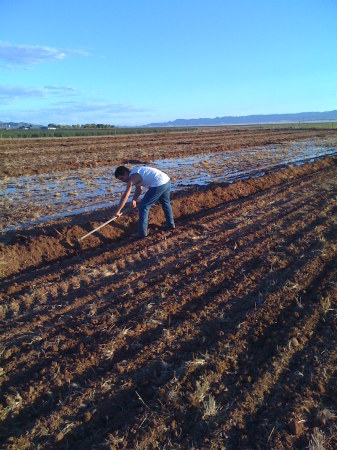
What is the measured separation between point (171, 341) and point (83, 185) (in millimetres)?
10318

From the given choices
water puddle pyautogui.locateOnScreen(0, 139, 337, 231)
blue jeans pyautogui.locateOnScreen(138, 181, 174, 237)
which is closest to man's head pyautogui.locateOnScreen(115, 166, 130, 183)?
blue jeans pyautogui.locateOnScreen(138, 181, 174, 237)

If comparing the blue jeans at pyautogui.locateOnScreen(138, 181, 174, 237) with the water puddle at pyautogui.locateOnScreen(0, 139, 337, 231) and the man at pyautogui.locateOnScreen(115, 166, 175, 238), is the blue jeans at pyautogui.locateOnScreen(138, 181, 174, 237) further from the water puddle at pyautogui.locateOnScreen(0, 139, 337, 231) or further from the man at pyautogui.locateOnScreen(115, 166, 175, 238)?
the water puddle at pyautogui.locateOnScreen(0, 139, 337, 231)

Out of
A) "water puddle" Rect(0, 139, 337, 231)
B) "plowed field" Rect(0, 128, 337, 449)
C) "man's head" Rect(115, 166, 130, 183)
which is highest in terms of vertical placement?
"man's head" Rect(115, 166, 130, 183)

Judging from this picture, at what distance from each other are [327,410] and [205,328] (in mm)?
1525

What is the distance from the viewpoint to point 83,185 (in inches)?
517

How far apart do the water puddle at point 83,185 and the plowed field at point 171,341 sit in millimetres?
2372

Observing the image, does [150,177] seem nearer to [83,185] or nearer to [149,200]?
[149,200]

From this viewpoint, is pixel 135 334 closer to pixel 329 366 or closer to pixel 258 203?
pixel 329 366

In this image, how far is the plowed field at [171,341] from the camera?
9.24 ft

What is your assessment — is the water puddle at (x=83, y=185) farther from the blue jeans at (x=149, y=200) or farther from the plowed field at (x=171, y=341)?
the blue jeans at (x=149, y=200)

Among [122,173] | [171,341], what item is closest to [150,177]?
[122,173]

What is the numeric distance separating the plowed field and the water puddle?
2.37 m

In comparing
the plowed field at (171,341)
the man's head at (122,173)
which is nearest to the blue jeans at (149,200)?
the plowed field at (171,341)

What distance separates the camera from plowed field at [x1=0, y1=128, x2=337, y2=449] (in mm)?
2816
